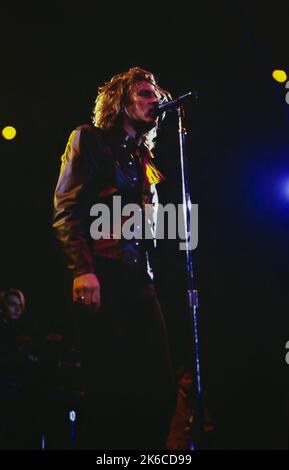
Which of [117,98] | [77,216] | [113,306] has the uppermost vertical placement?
[117,98]

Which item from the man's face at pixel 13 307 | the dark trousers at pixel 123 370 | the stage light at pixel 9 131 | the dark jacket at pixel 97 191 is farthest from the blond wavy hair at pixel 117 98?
the man's face at pixel 13 307

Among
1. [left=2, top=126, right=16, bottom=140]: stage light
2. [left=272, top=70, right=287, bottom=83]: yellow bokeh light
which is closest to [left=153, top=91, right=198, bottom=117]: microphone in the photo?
[left=2, top=126, right=16, bottom=140]: stage light

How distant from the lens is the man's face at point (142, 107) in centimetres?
279

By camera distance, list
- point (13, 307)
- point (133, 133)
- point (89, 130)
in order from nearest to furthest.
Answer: point (89, 130)
point (133, 133)
point (13, 307)

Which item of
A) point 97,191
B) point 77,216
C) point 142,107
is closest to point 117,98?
point 142,107

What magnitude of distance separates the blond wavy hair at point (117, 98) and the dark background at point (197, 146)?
0.36 m

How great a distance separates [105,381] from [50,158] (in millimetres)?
1914

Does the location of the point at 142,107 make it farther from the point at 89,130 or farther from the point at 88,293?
the point at 88,293

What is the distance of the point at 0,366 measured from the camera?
10.8ft

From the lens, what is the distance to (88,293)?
2.07 metres

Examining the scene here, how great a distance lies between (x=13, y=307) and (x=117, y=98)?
5.67ft

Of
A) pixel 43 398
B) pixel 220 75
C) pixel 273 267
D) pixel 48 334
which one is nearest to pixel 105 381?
pixel 43 398

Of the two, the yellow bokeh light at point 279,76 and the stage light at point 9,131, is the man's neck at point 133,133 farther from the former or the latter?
the yellow bokeh light at point 279,76

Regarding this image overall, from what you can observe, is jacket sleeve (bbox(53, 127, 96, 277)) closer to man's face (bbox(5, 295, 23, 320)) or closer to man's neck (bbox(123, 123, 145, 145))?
man's neck (bbox(123, 123, 145, 145))
